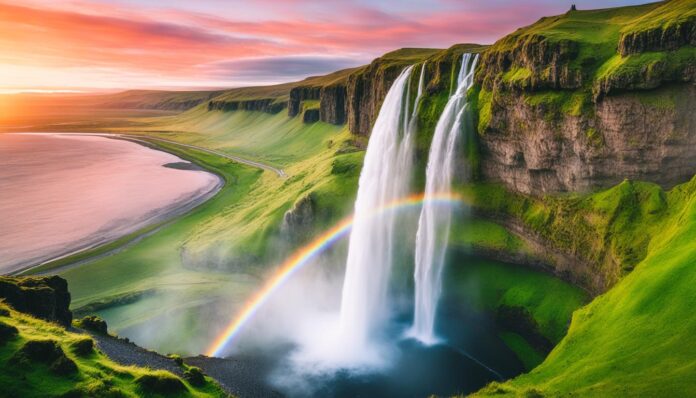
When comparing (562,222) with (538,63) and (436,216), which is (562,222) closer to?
(436,216)

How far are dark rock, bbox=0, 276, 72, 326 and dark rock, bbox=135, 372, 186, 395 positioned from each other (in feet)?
42.4

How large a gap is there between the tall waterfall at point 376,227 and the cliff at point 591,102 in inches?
555

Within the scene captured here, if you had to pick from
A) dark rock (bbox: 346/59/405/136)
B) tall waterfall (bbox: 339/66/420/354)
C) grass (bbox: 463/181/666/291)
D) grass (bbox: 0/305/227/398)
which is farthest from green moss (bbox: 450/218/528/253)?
dark rock (bbox: 346/59/405/136)

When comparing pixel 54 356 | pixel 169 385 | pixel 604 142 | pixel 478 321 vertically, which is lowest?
pixel 478 321

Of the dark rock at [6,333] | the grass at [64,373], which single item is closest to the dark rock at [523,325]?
the grass at [64,373]

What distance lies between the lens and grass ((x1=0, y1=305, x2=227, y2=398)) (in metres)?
22.8

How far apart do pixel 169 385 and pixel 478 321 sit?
Result: 36576 mm

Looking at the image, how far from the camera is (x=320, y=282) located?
65.6 m

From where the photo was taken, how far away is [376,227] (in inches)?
2557

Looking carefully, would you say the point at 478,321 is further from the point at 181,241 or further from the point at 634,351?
the point at 181,241

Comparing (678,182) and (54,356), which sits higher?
(678,182)

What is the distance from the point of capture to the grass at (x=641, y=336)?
78.3 feet

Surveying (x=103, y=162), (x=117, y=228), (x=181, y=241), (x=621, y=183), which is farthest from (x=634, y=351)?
(x=103, y=162)

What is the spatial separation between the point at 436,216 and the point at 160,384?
4232cm
